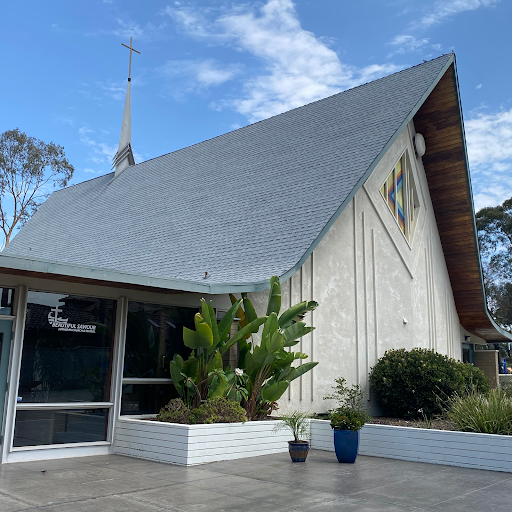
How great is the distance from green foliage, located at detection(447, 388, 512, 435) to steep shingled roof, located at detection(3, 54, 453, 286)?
4278mm

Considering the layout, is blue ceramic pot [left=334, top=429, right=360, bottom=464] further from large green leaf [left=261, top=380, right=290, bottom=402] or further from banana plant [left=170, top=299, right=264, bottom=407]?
banana plant [left=170, top=299, right=264, bottom=407]

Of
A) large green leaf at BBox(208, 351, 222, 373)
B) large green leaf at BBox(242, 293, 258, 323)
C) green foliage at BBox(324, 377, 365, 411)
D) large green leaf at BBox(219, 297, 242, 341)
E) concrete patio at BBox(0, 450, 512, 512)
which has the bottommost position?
concrete patio at BBox(0, 450, 512, 512)

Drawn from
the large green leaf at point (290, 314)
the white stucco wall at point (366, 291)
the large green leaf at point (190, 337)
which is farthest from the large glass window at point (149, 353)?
the large green leaf at point (290, 314)

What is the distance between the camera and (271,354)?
11.1 metres

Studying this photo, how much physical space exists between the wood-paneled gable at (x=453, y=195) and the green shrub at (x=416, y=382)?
22.4 feet

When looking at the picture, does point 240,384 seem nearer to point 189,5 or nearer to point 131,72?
point 189,5

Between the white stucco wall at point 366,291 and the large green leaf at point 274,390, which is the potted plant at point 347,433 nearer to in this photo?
the large green leaf at point 274,390

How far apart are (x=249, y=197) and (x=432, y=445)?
8.40 m

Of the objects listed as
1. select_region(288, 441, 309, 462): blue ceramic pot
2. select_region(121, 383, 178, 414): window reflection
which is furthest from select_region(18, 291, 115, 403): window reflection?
select_region(288, 441, 309, 462): blue ceramic pot

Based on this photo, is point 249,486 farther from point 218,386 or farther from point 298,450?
point 218,386

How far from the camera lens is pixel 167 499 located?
24.2 ft

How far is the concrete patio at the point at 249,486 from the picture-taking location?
23.4 ft

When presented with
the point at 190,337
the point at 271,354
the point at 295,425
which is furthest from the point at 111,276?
the point at 295,425

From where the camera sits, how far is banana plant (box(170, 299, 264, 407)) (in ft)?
35.6
